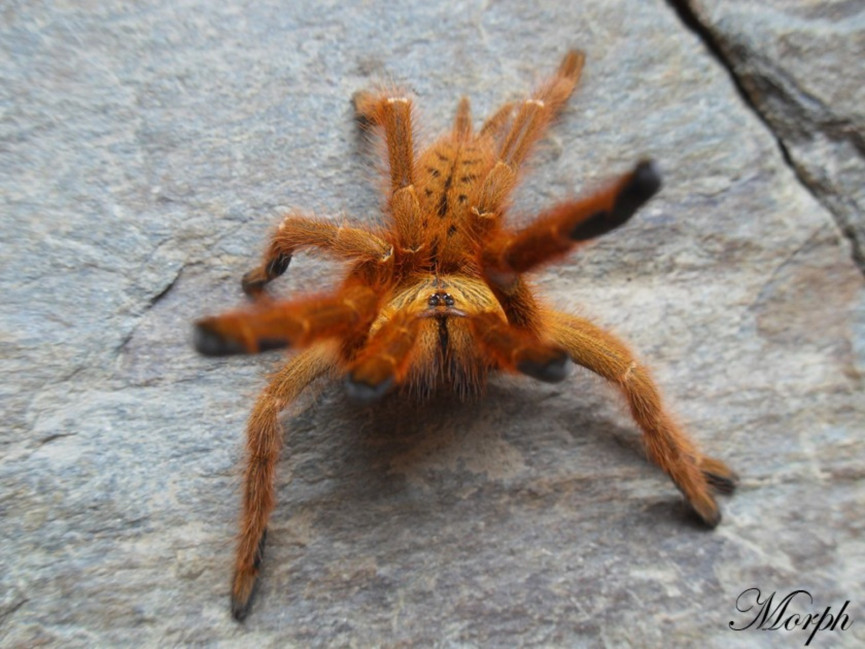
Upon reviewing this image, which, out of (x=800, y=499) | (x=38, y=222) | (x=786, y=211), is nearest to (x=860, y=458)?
(x=800, y=499)

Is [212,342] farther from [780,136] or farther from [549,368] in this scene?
[780,136]

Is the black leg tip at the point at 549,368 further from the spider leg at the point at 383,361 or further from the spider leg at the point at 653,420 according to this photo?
the spider leg at the point at 653,420

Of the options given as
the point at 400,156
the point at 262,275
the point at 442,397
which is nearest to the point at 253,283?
the point at 262,275

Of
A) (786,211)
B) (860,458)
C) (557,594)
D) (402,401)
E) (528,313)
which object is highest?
(786,211)

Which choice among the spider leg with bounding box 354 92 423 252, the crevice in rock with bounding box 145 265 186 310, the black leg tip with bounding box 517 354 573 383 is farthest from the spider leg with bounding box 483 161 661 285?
the crevice in rock with bounding box 145 265 186 310

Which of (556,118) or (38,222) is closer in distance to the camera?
(38,222)

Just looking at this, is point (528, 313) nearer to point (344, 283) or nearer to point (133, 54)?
point (344, 283)

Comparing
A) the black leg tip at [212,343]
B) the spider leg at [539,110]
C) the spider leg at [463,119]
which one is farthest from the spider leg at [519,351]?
the spider leg at [463,119]

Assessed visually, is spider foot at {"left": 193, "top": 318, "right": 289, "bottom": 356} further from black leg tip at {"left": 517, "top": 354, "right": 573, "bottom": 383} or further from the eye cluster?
the eye cluster
